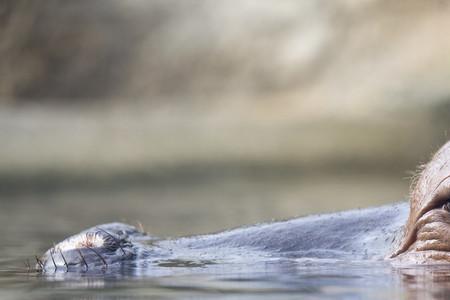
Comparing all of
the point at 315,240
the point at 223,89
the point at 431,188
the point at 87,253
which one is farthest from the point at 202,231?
the point at 223,89

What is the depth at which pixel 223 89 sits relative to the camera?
16484 mm

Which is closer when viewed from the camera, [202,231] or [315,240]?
[315,240]

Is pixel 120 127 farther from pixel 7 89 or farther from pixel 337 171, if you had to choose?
pixel 337 171

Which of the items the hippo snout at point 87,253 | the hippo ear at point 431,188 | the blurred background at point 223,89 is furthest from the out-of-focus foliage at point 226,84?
the hippo ear at point 431,188

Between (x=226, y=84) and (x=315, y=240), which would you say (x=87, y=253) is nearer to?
(x=315, y=240)

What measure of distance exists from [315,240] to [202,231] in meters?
3.43

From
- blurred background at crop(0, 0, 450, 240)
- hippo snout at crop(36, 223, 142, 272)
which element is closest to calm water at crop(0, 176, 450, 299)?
hippo snout at crop(36, 223, 142, 272)

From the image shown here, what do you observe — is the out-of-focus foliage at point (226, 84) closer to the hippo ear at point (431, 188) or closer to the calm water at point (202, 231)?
the calm water at point (202, 231)

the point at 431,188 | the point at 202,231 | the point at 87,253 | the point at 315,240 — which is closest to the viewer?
the point at 431,188

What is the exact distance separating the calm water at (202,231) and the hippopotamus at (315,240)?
0.11 m

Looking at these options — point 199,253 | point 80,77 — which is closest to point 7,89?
point 80,77

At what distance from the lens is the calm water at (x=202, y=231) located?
4.05 m

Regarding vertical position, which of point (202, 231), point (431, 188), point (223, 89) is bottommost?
point (431, 188)

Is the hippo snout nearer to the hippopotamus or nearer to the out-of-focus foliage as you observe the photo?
the hippopotamus
